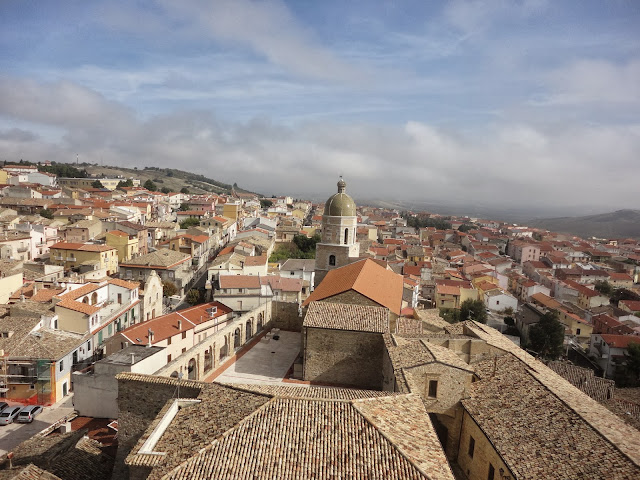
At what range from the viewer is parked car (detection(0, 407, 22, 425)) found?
16703 millimetres

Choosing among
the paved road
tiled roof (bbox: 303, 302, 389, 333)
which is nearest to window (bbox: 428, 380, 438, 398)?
tiled roof (bbox: 303, 302, 389, 333)

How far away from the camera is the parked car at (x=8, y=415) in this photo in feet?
54.8

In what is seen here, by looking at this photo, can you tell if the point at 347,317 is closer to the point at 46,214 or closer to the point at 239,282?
the point at 239,282

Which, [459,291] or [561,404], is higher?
[561,404]

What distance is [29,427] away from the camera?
16719 mm

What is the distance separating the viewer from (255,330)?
22.9m

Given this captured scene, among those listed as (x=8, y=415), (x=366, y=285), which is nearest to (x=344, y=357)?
(x=366, y=285)

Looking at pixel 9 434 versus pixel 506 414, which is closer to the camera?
pixel 506 414

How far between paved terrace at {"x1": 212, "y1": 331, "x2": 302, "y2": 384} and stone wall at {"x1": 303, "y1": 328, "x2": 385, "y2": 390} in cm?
170

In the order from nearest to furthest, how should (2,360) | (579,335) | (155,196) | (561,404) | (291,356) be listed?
(561,404) → (2,360) → (291,356) → (579,335) → (155,196)

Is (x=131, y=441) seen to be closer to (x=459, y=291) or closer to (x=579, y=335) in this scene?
(x=459, y=291)

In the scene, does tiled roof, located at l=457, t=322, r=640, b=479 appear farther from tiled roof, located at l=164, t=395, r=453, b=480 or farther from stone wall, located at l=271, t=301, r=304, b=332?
stone wall, located at l=271, t=301, r=304, b=332

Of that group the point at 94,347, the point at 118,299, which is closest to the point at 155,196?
the point at 118,299

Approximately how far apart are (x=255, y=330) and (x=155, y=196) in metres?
67.4
